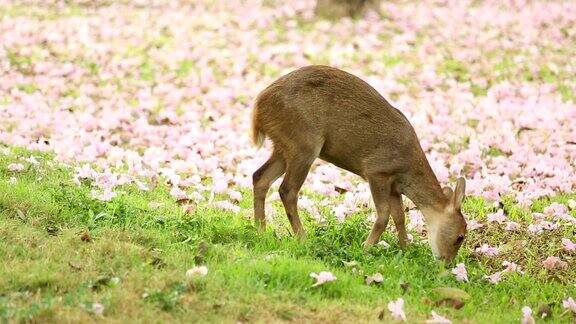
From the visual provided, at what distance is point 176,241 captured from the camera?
665 cm

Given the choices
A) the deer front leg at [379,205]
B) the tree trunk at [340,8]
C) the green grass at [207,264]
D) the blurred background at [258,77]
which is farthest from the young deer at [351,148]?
the tree trunk at [340,8]

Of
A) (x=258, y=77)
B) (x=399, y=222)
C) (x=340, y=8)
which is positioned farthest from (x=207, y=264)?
(x=340, y=8)

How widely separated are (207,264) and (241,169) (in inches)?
129

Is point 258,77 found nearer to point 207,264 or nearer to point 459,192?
point 459,192

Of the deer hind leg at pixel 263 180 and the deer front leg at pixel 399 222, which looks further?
the deer hind leg at pixel 263 180

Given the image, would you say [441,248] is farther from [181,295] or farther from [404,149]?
[181,295]

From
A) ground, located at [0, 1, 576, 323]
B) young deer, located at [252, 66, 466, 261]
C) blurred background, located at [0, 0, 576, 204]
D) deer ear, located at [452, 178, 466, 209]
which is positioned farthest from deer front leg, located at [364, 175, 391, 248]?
blurred background, located at [0, 0, 576, 204]

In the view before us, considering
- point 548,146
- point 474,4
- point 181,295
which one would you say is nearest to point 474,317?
point 181,295

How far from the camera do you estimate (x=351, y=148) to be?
7180 millimetres

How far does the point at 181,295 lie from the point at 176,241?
1.20m

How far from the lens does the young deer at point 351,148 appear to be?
707 cm

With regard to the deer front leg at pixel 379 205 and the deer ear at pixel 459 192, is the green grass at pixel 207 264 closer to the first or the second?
the deer front leg at pixel 379 205

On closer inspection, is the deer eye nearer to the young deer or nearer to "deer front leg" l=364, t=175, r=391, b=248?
the young deer

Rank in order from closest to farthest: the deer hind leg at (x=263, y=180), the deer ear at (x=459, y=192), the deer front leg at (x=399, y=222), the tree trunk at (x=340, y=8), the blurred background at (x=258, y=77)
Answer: the deer ear at (x=459, y=192)
the deer front leg at (x=399, y=222)
the deer hind leg at (x=263, y=180)
the blurred background at (x=258, y=77)
the tree trunk at (x=340, y=8)
